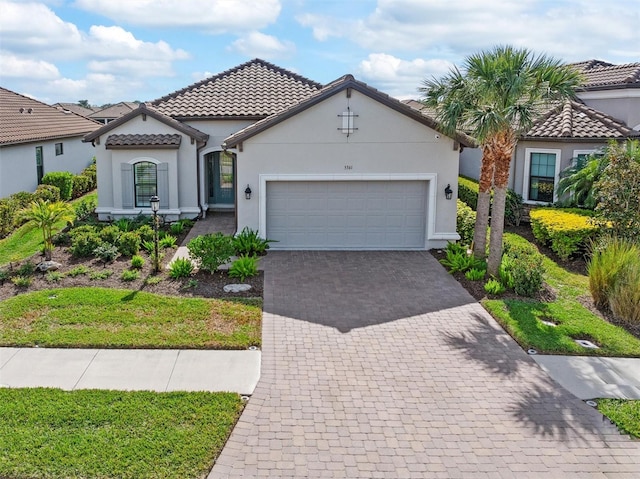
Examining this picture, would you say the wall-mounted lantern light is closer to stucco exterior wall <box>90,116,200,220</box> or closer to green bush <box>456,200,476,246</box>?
green bush <box>456,200,476,246</box>

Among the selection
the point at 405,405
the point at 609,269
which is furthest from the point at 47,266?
the point at 609,269

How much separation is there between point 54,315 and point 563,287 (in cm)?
1119

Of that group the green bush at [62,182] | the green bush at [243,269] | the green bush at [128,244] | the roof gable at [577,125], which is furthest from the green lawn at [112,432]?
the green bush at [62,182]

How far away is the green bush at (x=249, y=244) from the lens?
15.7 meters

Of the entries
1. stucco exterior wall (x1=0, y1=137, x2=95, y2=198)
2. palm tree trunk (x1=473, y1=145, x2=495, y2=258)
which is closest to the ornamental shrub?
stucco exterior wall (x1=0, y1=137, x2=95, y2=198)

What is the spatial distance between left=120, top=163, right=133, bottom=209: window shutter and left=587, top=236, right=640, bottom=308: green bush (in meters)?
14.7

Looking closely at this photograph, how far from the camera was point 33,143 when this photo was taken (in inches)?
946

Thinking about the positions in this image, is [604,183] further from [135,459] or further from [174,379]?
[135,459]

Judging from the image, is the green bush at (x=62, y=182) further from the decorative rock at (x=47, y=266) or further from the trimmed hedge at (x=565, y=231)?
the trimmed hedge at (x=565, y=231)

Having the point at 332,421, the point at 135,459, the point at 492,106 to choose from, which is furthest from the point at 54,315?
the point at 492,106

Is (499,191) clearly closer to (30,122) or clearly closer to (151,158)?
(151,158)

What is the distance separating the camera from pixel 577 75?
13.2m

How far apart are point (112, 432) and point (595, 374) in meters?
7.20

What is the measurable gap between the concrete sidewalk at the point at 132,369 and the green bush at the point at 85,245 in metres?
5.96
